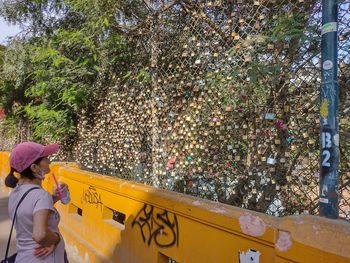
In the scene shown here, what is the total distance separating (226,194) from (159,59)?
6.78ft

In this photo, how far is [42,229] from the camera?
8.22 feet

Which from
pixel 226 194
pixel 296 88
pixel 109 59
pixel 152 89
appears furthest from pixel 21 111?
pixel 296 88

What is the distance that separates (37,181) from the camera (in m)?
2.75

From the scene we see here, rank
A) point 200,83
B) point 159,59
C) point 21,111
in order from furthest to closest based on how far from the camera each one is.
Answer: point 21,111 < point 159,59 < point 200,83

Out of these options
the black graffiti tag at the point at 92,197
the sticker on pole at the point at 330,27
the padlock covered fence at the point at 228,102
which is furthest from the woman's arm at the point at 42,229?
the black graffiti tag at the point at 92,197

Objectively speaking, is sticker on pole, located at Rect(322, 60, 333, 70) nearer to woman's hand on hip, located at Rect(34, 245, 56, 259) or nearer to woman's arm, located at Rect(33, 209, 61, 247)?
woman's arm, located at Rect(33, 209, 61, 247)

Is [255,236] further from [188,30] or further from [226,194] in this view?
[188,30]

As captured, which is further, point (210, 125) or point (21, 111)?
point (21, 111)

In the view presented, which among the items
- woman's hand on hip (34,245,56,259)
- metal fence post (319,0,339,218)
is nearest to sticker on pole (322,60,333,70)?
metal fence post (319,0,339,218)

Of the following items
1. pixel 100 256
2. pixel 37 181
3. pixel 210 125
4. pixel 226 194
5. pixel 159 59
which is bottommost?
pixel 100 256

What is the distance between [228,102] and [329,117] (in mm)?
1996

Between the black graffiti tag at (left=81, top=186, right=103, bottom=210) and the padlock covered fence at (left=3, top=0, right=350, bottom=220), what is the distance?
2.47 ft

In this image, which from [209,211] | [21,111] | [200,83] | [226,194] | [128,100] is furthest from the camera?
[21,111]

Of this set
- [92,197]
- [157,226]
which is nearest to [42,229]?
[157,226]
